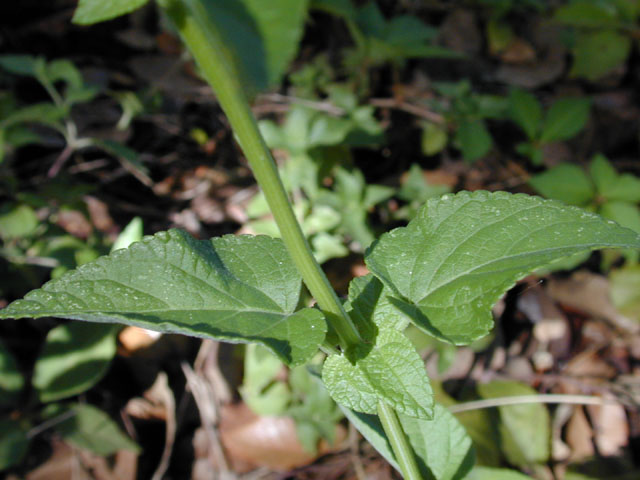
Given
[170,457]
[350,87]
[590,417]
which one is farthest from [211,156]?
[590,417]

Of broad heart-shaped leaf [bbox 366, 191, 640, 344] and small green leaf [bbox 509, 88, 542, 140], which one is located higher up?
broad heart-shaped leaf [bbox 366, 191, 640, 344]

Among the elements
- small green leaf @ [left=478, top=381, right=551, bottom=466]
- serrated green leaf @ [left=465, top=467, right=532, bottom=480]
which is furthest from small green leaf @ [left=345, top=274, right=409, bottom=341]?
small green leaf @ [left=478, top=381, right=551, bottom=466]

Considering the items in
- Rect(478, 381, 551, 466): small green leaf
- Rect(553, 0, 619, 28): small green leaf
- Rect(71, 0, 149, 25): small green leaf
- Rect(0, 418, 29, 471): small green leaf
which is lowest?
Rect(478, 381, 551, 466): small green leaf

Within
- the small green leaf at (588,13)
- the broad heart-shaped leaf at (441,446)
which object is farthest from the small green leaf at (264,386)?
the small green leaf at (588,13)

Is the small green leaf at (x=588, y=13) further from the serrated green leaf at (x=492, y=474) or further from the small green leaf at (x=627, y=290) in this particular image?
the serrated green leaf at (x=492, y=474)

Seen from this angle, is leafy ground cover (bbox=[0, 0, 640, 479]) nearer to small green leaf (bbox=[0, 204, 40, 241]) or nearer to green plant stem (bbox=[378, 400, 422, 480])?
small green leaf (bbox=[0, 204, 40, 241])

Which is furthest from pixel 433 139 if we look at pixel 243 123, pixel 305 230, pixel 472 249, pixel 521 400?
pixel 243 123
